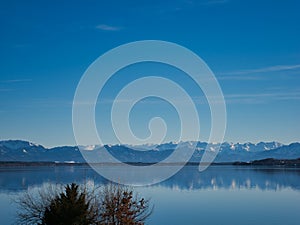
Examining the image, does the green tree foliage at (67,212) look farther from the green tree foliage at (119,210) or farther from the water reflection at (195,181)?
the water reflection at (195,181)

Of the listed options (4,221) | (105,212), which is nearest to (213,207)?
(4,221)

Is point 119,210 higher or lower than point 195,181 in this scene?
higher

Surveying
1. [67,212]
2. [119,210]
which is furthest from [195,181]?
[67,212]

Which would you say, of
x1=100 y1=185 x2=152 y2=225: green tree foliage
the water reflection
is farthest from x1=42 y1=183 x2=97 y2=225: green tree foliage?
the water reflection

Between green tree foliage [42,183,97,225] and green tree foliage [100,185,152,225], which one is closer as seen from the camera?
green tree foliage [42,183,97,225]

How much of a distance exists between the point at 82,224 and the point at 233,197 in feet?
124

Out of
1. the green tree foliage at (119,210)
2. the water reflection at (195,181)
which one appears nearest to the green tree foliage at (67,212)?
the green tree foliage at (119,210)

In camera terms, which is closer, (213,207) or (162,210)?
(162,210)

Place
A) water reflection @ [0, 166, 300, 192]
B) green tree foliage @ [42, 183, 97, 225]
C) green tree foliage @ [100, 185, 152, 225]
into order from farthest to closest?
1. water reflection @ [0, 166, 300, 192]
2. green tree foliage @ [100, 185, 152, 225]
3. green tree foliage @ [42, 183, 97, 225]

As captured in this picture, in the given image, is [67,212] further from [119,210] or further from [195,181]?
[195,181]

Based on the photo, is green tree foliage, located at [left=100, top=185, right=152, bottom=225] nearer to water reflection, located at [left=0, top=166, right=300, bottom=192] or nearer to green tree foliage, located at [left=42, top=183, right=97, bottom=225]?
green tree foliage, located at [left=42, top=183, right=97, bottom=225]

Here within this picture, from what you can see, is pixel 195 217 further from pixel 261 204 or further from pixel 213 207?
pixel 261 204

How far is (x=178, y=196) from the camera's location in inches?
2051

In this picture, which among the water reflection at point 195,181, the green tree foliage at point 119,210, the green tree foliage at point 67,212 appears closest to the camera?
the green tree foliage at point 67,212
